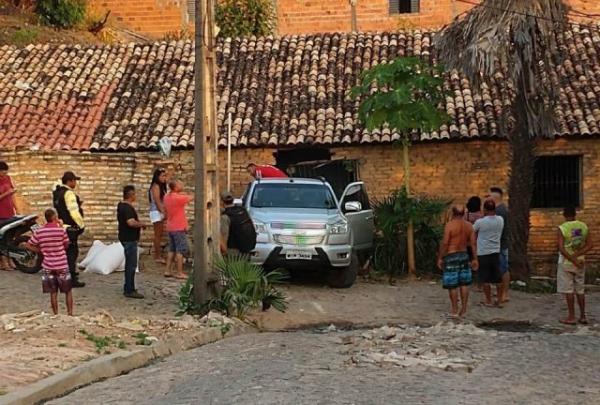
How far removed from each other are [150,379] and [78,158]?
1171cm

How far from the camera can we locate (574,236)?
12.4 metres

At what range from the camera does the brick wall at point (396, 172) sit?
62.5 feet

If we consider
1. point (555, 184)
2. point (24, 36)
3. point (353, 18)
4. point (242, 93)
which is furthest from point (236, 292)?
point (353, 18)

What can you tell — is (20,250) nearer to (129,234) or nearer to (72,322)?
(129,234)

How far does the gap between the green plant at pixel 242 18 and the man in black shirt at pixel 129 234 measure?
60.6ft

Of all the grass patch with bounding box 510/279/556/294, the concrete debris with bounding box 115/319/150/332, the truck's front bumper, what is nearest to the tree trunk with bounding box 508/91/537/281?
the grass patch with bounding box 510/279/556/294

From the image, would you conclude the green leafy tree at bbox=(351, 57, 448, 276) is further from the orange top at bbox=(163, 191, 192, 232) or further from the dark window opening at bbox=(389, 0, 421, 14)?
the dark window opening at bbox=(389, 0, 421, 14)

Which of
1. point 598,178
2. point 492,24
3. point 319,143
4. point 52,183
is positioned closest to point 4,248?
point 52,183

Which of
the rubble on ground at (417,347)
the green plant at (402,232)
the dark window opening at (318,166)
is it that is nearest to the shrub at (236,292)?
the rubble on ground at (417,347)

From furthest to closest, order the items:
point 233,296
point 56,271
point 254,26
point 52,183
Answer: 1. point 254,26
2. point 52,183
3. point 233,296
4. point 56,271

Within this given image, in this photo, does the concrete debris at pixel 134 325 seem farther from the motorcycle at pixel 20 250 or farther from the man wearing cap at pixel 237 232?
the motorcycle at pixel 20 250

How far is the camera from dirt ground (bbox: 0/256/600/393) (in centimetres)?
873

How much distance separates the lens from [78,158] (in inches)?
747

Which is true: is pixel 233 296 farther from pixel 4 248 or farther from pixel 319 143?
pixel 319 143
